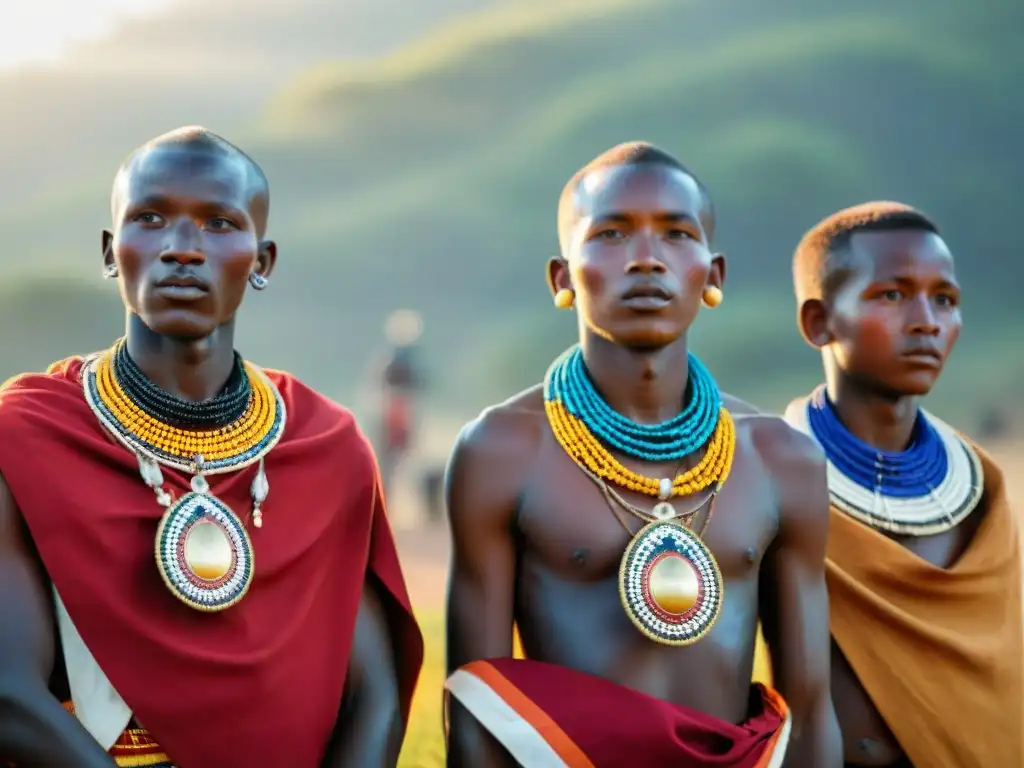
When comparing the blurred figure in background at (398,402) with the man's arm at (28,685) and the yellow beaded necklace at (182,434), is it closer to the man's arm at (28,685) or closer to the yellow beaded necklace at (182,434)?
the yellow beaded necklace at (182,434)

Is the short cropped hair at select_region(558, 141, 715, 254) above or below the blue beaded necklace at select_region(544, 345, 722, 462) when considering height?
above

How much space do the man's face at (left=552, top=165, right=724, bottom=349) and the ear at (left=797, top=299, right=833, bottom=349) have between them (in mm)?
856

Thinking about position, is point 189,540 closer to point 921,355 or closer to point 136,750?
point 136,750

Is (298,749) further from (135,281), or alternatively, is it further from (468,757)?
(135,281)

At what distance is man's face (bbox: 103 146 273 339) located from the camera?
354cm

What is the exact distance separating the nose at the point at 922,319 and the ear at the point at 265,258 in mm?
1877

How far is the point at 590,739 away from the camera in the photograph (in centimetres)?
358

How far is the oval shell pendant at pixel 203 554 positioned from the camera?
3408mm

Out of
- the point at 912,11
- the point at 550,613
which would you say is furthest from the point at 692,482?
the point at 912,11

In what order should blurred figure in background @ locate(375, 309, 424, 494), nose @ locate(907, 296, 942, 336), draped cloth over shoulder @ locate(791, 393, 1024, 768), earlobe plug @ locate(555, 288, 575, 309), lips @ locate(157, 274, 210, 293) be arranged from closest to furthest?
lips @ locate(157, 274, 210, 293) → earlobe plug @ locate(555, 288, 575, 309) → draped cloth over shoulder @ locate(791, 393, 1024, 768) → nose @ locate(907, 296, 942, 336) → blurred figure in background @ locate(375, 309, 424, 494)

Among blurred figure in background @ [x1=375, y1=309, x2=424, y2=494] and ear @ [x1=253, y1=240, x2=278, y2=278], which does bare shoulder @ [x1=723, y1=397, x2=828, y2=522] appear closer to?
ear @ [x1=253, y1=240, x2=278, y2=278]

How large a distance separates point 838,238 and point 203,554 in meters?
2.24

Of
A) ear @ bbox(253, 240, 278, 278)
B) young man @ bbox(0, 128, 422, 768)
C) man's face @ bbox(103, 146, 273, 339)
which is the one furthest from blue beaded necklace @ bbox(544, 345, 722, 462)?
man's face @ bbox(103, 146, 273, 339)

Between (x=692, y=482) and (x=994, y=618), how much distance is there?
125cm
